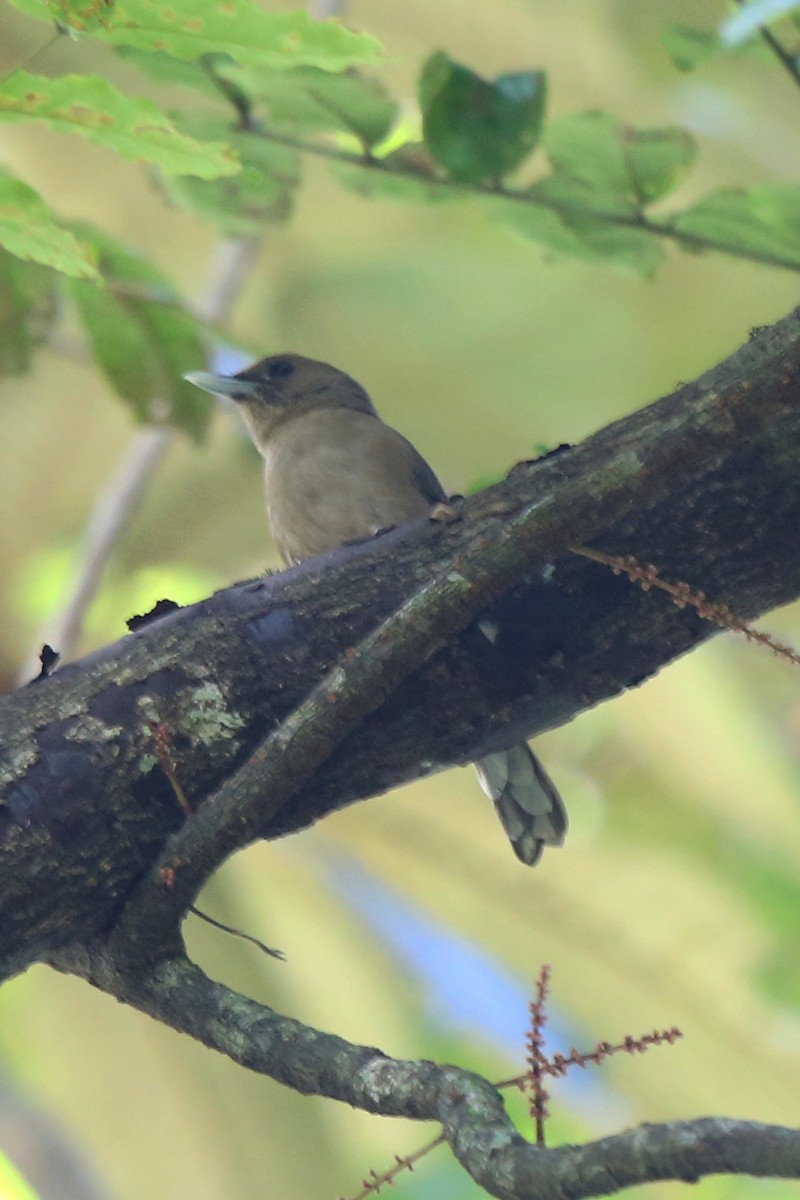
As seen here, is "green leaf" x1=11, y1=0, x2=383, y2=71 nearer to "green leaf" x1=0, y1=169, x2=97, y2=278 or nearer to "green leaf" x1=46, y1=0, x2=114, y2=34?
"green leaf" x1=46, y1=0, x2=114, y2=34

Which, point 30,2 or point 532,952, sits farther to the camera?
point 532,952

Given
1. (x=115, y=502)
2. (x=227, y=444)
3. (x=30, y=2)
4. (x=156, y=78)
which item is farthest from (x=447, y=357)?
(x=30, y=2)

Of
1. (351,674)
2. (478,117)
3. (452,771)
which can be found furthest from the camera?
(452,771)

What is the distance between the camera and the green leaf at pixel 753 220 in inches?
122

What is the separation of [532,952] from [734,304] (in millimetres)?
2888

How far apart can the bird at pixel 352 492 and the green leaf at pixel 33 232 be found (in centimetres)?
210

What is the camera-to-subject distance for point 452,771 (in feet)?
20.7

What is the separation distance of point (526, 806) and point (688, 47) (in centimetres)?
204

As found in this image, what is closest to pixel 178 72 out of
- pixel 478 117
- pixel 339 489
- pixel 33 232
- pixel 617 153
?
pixel 478 117

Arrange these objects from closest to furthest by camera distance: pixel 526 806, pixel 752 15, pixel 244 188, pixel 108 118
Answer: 1. pixel 108 118
2. pixel 752 15
3. pixel 244 188
4. pixel 526 806

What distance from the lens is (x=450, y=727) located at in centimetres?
268

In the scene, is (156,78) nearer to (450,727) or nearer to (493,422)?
(450,727)

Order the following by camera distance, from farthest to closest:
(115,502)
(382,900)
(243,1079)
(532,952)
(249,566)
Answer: (382,900), (249,566), (532,952), (243,1079), (115,502)

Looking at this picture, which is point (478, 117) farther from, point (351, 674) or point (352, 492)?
point (352, 492)
